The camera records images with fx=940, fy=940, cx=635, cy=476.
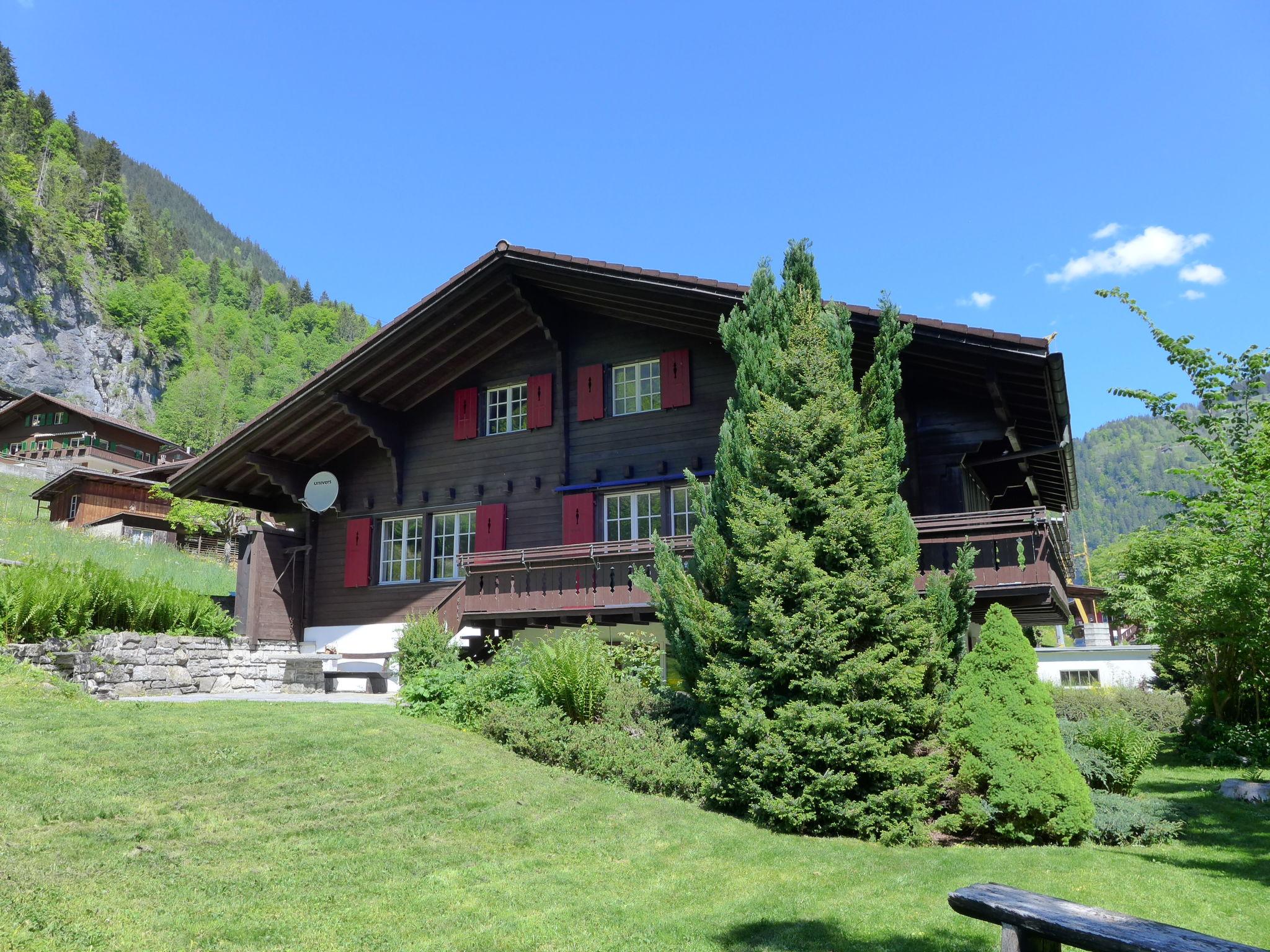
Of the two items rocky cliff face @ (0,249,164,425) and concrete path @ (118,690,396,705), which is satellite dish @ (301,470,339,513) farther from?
rocky cliff face @ (0,249,164,425)

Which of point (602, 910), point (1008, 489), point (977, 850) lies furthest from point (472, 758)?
point (1008, 489)

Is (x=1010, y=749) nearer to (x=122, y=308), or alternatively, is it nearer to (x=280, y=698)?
(x=280, y=698)

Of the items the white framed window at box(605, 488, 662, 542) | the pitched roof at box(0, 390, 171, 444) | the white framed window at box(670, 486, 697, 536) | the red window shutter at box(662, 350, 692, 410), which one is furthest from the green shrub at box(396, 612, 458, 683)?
the pitched roof at box(0, 390, 171, 444)

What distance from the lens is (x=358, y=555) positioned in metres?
19.8

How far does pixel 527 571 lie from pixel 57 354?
267ft

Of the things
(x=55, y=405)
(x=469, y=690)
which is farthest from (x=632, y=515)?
(x=55, y=405)

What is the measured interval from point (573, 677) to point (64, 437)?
191 ft

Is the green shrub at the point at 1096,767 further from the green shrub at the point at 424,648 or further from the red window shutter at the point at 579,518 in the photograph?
the red window shutter at the point at 579,518

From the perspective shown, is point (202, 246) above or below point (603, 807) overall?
above

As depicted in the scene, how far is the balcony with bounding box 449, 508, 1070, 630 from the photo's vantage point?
12.2 m

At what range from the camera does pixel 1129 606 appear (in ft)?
78.9

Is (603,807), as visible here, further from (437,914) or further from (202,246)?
(202,246)

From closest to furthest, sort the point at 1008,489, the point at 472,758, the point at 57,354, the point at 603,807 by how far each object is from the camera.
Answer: the point at 603,807, the point at 472,758, the point at 1008,489, the point at 57,354

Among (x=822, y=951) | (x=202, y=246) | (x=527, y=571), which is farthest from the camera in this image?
(x=202, y=246)
